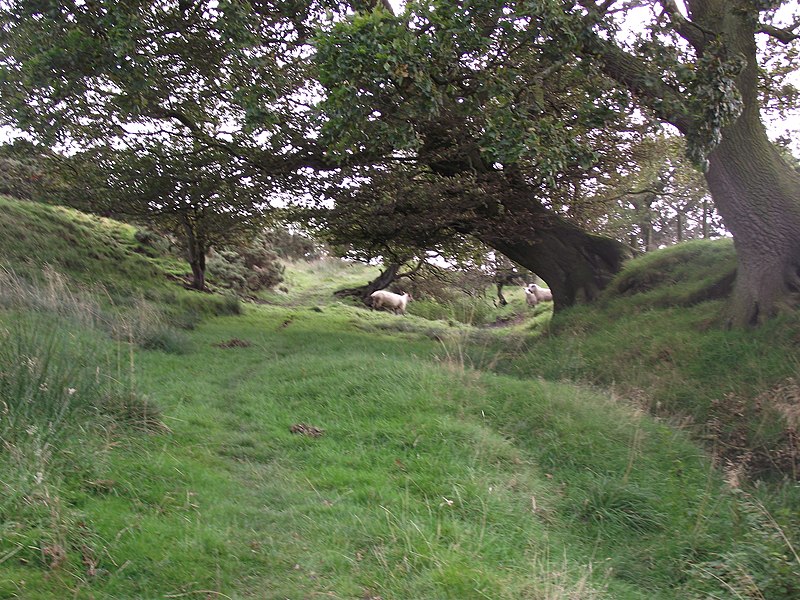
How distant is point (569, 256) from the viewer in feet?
50.9

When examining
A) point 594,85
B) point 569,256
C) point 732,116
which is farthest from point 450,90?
point 569,256

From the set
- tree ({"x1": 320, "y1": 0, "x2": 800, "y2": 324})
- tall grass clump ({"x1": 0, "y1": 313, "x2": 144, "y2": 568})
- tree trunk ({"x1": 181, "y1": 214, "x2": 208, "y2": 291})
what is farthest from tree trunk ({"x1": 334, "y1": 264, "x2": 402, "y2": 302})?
tall grass clump ({"x1": 0, "y1": 313, "x2": 144, "y2": 568})

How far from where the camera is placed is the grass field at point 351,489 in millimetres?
3875

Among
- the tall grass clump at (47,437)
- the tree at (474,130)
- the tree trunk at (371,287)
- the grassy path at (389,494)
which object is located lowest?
the grassy path at (389,494)

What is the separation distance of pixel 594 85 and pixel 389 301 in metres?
17.0

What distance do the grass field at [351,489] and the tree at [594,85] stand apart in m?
3.62

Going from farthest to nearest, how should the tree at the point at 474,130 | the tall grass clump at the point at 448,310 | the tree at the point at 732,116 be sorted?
the tall grass clump at the point at 448,310 < the tree at the point at 732,116 < the tree at the point at 474,130

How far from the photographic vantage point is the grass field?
153 inches

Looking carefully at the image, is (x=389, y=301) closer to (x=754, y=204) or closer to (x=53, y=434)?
(x=754, y=204)

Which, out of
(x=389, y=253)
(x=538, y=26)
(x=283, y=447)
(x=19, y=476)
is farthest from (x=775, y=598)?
(x=389, y=253)

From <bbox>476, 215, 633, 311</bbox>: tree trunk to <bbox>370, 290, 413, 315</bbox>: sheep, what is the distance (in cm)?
1128

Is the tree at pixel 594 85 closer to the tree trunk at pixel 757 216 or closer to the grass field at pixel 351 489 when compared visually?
the tree trunk at pixel 757 216

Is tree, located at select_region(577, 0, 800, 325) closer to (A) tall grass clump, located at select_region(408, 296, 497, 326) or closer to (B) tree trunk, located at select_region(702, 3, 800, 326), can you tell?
(B) tree trunk, located at select_region(702, 3, 800, 326)

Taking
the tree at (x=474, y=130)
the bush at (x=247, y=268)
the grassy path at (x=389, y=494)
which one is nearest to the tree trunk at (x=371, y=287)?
the bush at (x=247, y=268)
